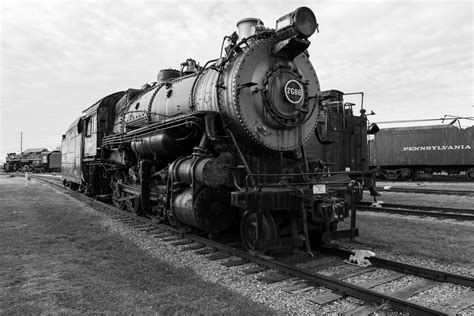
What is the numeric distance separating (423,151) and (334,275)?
22220mm

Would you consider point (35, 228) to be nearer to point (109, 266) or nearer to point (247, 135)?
point (109, 266)

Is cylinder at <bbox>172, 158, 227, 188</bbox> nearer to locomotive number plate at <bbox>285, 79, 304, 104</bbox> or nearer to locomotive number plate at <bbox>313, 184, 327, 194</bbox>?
locomotive number plate at <bbox>313, 184, 327, 194</bbox>

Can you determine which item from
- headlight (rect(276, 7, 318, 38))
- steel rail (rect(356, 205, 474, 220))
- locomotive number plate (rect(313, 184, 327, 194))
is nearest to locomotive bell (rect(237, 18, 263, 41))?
headlight (rect(276, 7, 318, 38))

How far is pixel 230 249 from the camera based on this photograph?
6.25m

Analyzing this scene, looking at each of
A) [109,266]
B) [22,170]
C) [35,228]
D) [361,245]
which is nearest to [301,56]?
[361,245]

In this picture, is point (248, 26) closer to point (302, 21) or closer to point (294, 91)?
point (302, 21)

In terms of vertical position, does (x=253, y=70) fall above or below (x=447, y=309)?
above

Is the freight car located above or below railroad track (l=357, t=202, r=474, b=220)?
above

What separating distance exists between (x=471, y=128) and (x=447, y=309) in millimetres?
22462

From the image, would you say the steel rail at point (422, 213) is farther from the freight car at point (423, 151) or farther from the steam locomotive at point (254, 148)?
the freight car at point (423, 151)

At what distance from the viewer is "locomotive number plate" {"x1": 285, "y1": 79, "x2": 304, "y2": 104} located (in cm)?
656

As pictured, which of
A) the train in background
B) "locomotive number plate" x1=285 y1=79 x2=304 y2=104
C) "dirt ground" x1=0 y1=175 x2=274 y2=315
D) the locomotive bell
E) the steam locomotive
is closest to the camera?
"dirt ground" x1=0 y1=175 x2=274 y2=315

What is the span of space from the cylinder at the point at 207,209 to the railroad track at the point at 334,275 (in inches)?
15.4

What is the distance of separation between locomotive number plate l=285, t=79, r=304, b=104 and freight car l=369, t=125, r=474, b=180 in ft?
59.6
